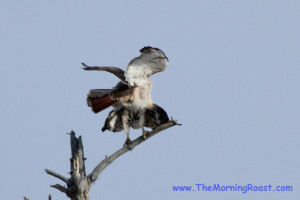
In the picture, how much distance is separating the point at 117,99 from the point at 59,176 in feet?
6.36

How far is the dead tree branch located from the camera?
1109 centimetres

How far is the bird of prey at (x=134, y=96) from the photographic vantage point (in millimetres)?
11828

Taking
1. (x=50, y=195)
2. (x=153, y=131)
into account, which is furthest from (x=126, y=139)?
(x=50, y=195)

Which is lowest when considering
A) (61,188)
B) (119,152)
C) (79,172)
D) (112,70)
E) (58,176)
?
(61,188)

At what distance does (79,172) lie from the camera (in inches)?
447

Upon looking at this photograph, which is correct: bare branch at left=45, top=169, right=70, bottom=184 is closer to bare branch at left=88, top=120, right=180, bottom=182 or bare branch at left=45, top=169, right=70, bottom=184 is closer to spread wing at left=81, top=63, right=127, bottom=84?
bare branch at left=88, top=120, right=180, bottom=182

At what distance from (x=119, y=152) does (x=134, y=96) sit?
125 centimetres

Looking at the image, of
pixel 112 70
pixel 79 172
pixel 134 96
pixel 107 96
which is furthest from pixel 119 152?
pixel 112 70

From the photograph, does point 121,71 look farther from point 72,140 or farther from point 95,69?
point 72,140

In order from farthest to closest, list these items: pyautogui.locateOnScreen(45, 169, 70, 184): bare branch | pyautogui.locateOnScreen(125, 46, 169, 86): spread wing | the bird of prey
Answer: the bird of prey
pyautogui.locateOnScreen(125, 46, 169, 86): spread wing
pyautogui.locateOnScreen(45, 169, 70, 184): bare branch

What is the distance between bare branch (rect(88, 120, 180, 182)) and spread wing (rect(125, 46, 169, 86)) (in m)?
1.02

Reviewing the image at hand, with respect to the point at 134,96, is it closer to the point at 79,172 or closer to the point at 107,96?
the point at 107,96

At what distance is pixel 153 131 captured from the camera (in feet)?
39.4

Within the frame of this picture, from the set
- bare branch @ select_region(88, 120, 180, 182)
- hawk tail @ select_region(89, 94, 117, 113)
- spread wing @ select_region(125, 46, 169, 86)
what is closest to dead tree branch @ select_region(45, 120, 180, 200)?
bare branch @ select_region(88, 120, 180, 182)
